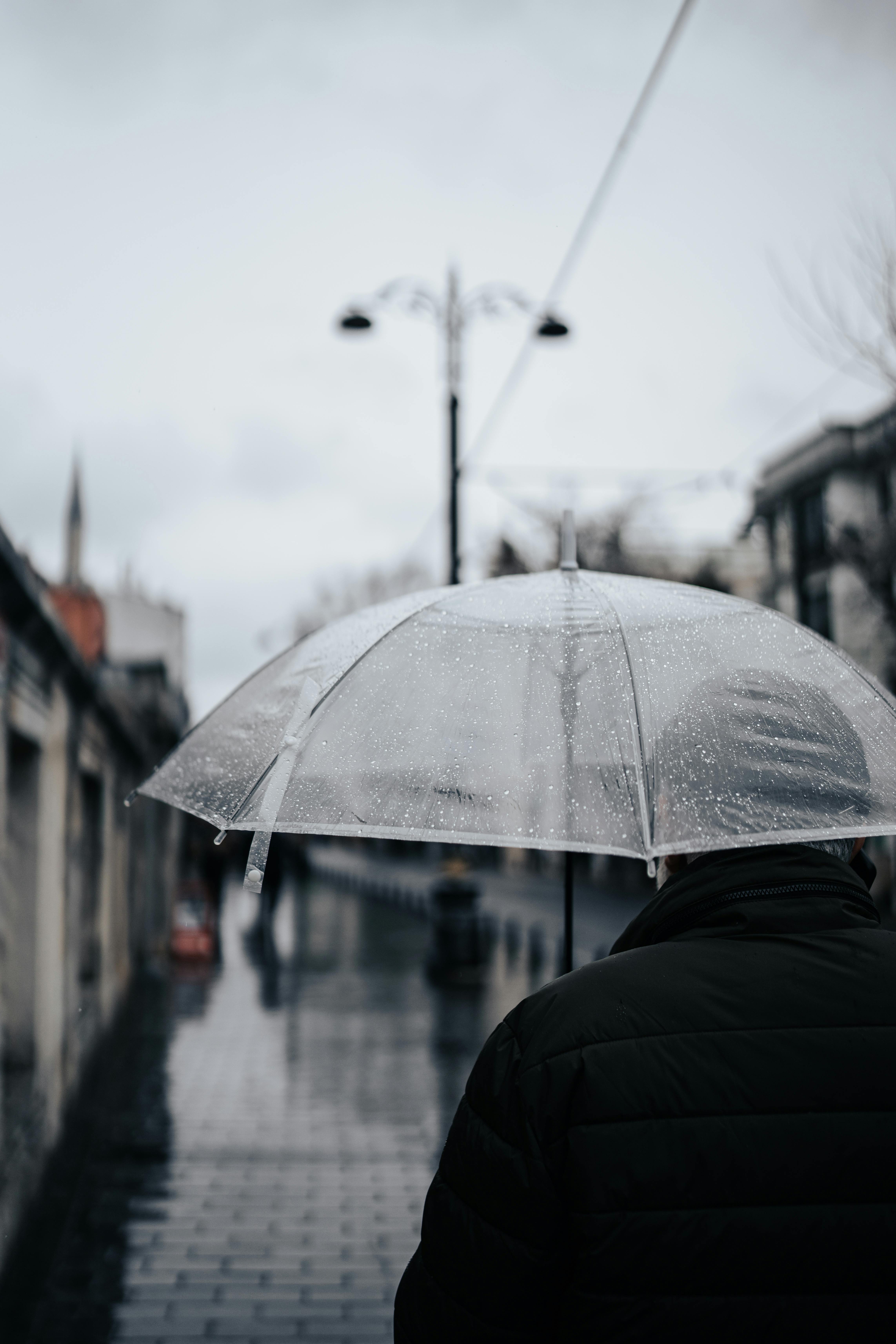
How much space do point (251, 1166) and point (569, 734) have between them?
18.0 feet

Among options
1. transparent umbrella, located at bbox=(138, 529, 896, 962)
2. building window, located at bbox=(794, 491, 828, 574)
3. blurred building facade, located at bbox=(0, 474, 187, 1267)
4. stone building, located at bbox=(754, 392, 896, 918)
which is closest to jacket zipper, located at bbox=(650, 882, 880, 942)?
transparent umbrella, located at bbox=(138, 529, 896, 962)

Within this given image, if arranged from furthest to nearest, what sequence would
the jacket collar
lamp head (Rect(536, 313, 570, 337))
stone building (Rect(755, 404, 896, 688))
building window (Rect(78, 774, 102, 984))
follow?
stone building (Rect(755, 404, 896, 688)) < lamp head (Rect(536, 313, 570, 337)) < building window (Rect(78, 774, 102, 984)) < the jacket collar

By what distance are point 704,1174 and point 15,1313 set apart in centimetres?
417

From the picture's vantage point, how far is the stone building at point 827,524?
24.5m

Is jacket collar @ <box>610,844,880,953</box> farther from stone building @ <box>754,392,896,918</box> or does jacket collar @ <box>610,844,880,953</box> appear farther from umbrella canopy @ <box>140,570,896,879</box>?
stone building @ <box>754,392,896,918</box>

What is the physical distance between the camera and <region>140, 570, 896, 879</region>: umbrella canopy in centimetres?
190

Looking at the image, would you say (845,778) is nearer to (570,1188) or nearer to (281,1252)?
(570,1188)

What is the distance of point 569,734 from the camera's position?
2098 mm

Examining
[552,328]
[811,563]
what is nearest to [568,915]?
[552,328]

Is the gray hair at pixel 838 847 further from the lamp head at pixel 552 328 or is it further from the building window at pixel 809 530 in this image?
the building window at pixel 809 530

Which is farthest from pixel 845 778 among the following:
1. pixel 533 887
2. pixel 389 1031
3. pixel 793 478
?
pixel 533 887

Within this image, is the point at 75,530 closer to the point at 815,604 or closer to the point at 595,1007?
the point at 815,604

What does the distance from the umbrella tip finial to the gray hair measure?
30.6 inches

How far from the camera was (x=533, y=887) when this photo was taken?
37688 mm
